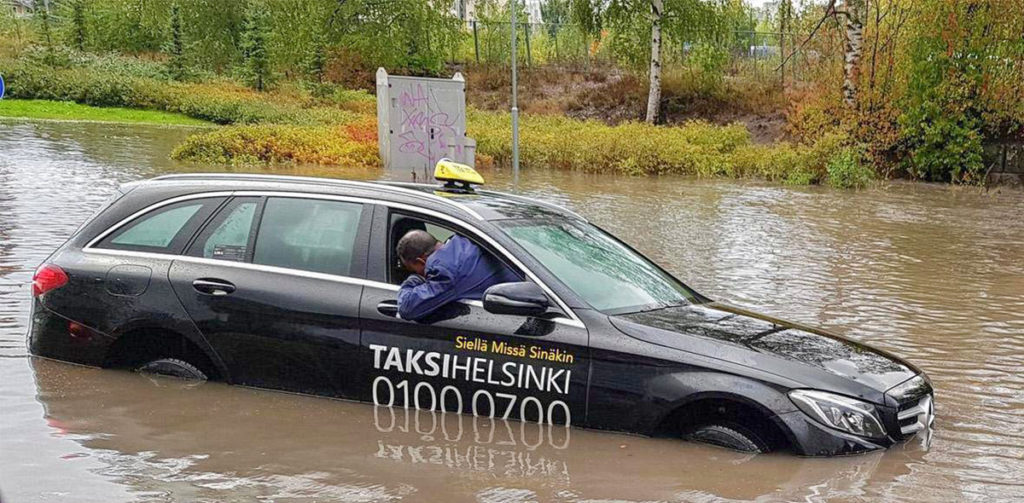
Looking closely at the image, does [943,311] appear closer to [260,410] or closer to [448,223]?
[448,223]

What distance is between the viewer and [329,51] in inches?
1850

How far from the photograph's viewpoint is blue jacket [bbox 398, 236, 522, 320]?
524cm

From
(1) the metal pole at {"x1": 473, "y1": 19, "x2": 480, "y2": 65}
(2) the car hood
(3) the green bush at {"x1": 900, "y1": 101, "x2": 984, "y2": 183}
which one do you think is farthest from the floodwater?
(1) the metal pole at {"x1": 473, "y1": 19, "x2": 480, "y2": 65}

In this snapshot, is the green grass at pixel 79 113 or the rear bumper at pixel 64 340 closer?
the rear bumper at pixel 64 340

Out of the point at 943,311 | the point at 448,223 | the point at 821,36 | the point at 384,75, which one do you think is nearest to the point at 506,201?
the point at 448,223

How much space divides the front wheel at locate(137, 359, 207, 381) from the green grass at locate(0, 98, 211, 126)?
3037 cm

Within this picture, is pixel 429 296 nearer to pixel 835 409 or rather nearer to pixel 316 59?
pixel 835 409

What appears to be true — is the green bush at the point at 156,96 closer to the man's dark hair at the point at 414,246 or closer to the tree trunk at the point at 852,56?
the tree trunk at the point at 852,56

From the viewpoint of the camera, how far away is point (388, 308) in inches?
213

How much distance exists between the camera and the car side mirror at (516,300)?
5.06 metres

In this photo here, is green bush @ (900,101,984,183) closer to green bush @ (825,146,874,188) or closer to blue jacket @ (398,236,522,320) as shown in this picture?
A: green bush @ (825,146,874,188)

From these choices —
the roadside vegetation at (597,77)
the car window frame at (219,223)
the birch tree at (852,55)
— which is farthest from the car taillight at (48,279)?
the birch tree at (852,55)

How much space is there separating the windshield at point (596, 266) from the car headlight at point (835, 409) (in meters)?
1.03

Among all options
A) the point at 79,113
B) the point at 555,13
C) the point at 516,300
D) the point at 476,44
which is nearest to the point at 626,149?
the point at 79,113
